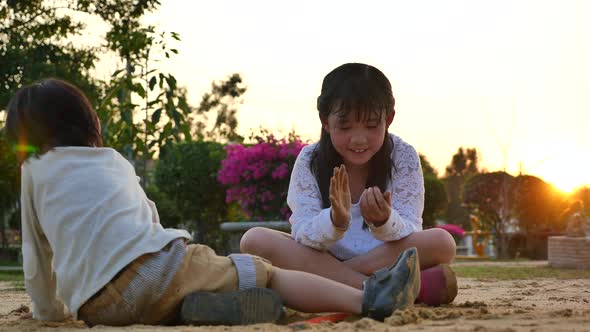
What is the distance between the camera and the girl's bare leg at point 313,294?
293cm

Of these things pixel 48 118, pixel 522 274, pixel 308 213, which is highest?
pixel 48 118

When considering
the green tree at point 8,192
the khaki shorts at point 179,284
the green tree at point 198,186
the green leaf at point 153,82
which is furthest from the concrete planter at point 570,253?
the green tree at point 8,192

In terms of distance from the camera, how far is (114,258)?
2.80 m

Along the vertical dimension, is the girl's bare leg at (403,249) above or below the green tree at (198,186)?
below

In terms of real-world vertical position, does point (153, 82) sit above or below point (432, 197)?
above

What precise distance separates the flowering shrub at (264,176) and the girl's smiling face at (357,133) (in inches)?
243

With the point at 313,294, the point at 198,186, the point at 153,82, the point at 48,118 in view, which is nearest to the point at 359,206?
the point at 313,294

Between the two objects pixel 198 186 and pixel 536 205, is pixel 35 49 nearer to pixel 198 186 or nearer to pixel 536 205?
pixel 198 186

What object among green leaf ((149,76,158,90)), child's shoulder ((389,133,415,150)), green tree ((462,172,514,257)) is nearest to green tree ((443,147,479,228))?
green tree ((462,172,514,257))

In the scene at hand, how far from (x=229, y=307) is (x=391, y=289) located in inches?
22.4

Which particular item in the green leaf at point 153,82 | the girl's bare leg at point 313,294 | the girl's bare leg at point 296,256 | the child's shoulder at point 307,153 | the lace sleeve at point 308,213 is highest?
the green leaf at point 153,82

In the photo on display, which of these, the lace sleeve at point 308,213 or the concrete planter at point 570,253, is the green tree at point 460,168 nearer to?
the concrete planter at point 570,253

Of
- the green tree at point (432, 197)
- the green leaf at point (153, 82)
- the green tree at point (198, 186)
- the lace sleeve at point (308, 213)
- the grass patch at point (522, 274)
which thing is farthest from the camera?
the green tree at point (432, 197)

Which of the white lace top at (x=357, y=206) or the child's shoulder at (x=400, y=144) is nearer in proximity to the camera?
the white lace top at (x=357, y=206)
